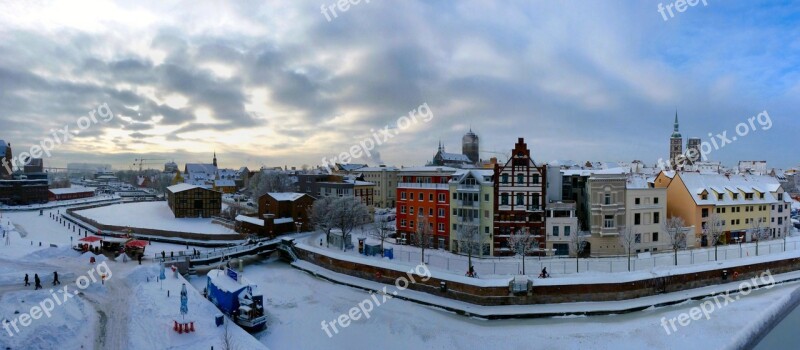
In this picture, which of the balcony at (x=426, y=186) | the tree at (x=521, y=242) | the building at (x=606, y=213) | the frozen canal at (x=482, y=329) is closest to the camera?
the frozen canal at (x=482, y=329)

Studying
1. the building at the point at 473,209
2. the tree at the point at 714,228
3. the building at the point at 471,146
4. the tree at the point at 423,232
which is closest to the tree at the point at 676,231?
the tree at the point at 714,228

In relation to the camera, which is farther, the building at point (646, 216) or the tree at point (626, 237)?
the building at point (646, 216)

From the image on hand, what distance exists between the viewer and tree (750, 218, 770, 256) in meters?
47.7

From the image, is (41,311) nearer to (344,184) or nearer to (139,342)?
(139,342)

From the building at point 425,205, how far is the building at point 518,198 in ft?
19.3

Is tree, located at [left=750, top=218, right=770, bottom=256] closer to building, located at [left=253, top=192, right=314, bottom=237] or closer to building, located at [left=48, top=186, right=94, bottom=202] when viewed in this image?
building, located at [left=253, top=192, right=314, bottom=237]

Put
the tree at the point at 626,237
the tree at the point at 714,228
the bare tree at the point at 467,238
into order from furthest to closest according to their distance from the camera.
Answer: the tree at the point at 714,228 < the bare tree at the point at 467,238 < the tree at the point at 626,237

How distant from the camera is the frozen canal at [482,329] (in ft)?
83.7

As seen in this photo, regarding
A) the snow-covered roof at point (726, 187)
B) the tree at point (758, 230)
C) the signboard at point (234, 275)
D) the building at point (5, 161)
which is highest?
the building at point (5, 161)

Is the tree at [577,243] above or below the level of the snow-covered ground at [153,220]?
above

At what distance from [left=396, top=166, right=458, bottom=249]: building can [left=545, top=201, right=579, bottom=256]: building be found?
10.2 meters

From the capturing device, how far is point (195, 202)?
229 feet

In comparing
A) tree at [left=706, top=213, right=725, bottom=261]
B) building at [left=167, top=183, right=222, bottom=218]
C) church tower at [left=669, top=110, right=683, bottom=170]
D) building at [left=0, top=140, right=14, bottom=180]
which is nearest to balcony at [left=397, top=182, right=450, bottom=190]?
tree at [left=706, top=213, right=725, bottom=261]

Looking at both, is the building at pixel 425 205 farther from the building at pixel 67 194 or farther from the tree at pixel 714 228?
the building at pixel 67 194
